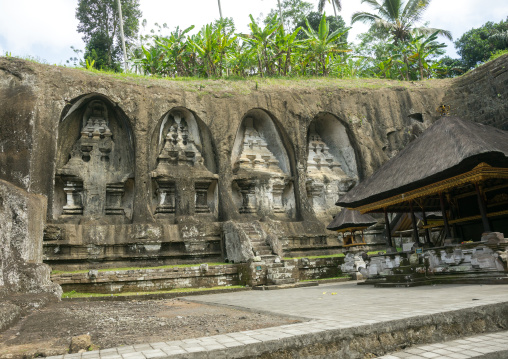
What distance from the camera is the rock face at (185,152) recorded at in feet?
44.5

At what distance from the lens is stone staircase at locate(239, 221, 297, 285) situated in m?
11.4

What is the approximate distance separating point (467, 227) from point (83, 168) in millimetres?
13009

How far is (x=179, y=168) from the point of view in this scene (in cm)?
1605

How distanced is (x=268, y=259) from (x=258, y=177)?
208 inches

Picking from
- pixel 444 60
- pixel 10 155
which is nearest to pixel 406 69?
pixel 444 60

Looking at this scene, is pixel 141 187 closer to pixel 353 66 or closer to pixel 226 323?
pixel 226 323

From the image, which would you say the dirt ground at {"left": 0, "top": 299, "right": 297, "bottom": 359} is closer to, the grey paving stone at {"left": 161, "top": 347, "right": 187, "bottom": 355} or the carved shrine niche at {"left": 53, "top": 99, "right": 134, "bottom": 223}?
the grey paving stone at {"left": 161, "top": 347, "right": 187, "bottom": 355}

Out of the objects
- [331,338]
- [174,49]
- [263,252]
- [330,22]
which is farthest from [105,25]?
[331,338]

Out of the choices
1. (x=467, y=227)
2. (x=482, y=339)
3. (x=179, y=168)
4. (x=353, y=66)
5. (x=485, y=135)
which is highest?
(x=353, y=66)

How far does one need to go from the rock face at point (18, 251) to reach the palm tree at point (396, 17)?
977 inches

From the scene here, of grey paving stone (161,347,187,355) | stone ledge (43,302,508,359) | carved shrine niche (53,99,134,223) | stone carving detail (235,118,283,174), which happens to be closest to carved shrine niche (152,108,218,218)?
carved shrine niche (53,99,134,223)

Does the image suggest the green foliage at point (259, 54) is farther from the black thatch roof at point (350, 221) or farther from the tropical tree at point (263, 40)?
the black thatch roof at point (350, 221)

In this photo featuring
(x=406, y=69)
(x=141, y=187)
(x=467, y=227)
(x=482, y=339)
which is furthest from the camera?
(x=406, y=69)

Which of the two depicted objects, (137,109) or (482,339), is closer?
(482,339)
